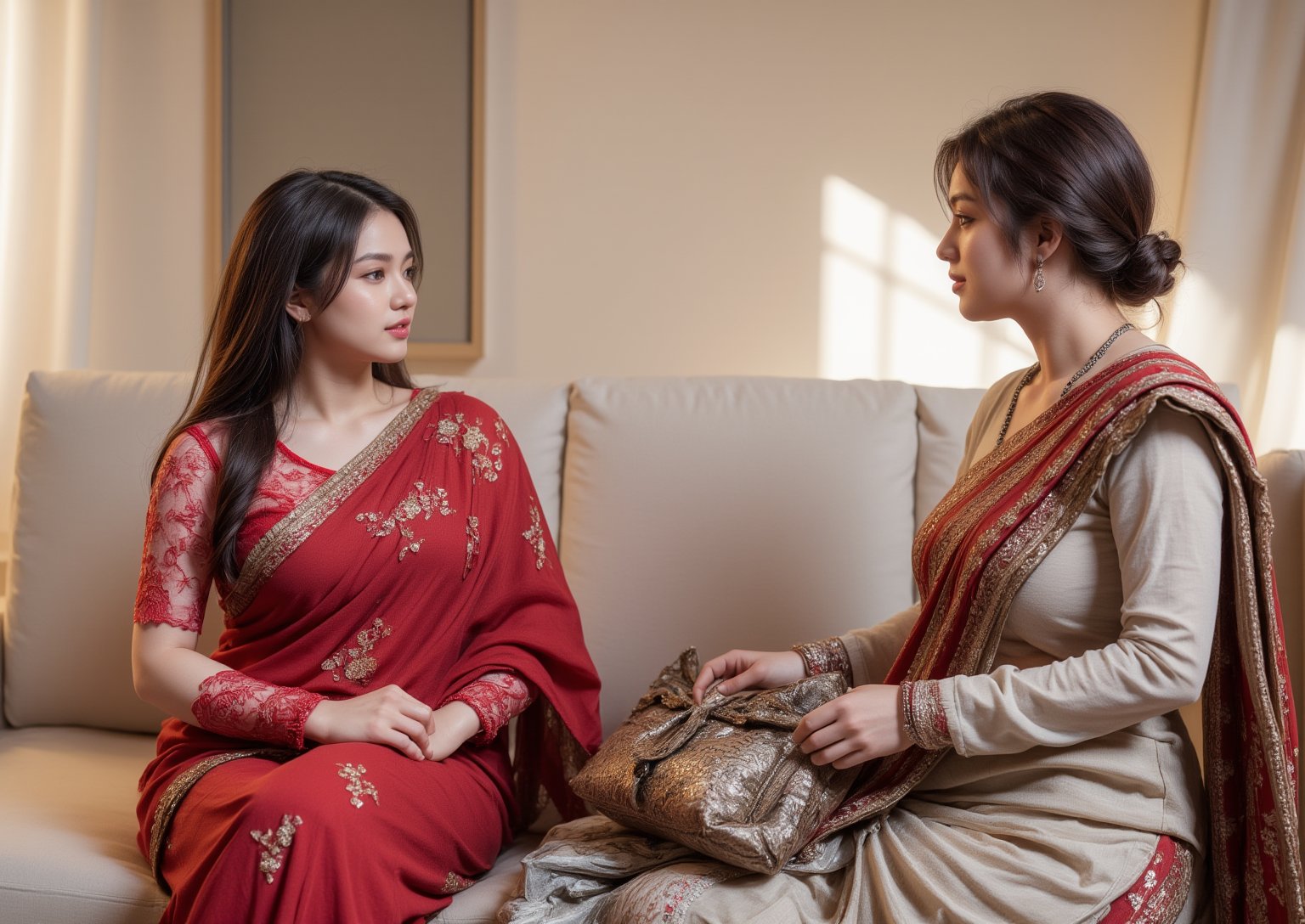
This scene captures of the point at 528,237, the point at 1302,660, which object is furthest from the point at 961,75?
the point at 1302,660

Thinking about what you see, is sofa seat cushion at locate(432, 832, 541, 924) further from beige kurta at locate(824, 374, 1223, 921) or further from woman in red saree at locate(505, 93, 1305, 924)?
beige kurta at locate(824, 374, 1223, 921)

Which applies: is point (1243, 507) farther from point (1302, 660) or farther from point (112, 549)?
point (112, 549)

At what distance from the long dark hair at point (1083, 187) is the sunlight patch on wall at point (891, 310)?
3.69 ft

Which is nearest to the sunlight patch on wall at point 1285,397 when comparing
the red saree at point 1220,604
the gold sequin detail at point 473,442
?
the red saree at point 1220,604

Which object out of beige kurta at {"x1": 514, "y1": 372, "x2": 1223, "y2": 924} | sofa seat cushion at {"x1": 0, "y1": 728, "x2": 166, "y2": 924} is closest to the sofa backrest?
sofa seat cushion at {"x1": 0, "y1": 728, "x2": 166, "y2": 924}

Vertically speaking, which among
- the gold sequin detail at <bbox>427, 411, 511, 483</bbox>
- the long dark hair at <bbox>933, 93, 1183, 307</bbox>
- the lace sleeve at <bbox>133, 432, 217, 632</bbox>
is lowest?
the lace sleeve at <bbox>133, 432, 217, 632</bbox>

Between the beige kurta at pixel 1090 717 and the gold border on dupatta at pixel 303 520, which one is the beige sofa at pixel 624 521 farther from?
the beige kurta at pixel 1090 717

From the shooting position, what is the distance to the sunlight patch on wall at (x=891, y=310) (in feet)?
8.28

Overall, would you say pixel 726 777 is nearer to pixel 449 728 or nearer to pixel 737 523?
pixel 449 728

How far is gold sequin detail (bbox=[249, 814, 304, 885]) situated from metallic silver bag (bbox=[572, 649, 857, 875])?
0.36 meters

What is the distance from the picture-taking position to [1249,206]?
2.29 m

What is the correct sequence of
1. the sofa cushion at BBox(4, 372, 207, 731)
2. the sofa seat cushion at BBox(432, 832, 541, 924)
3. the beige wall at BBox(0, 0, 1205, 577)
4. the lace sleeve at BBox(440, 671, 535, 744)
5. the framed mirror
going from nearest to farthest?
the sofa seat cushion at BBox(432, 832, 541, 924) < the lace sleeve at BBox(440, 671, 535, 744) < the sofa cushion at BBox(4, 372, 207, 731) < the beige wall at BBox(0, 0, 1205, 577) < the framed mirror

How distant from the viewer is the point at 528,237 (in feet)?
8.71

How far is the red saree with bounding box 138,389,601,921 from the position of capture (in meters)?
1.34
